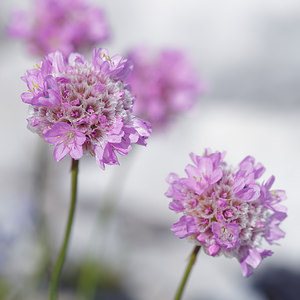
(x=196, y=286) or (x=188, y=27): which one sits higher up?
(x=188, y=27)

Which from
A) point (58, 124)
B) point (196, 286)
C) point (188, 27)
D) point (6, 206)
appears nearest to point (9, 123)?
point (6, 206)

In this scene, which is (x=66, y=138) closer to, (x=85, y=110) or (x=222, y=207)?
(x=85, y=110)

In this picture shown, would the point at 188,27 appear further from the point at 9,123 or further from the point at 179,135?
the point at 9,123

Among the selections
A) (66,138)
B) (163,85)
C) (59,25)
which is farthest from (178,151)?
(66,138)

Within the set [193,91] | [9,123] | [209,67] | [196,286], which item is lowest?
[196,286]

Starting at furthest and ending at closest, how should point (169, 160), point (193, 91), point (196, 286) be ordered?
point (169, 160) < point (196, 286) < point (193, 91)

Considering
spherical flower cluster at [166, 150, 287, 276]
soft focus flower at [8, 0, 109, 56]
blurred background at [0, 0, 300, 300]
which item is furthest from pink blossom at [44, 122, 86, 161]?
blurred background at [0, 0, 300, 300]

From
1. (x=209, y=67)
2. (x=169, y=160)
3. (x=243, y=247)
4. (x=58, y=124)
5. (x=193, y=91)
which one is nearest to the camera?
(x=58, y=124)
